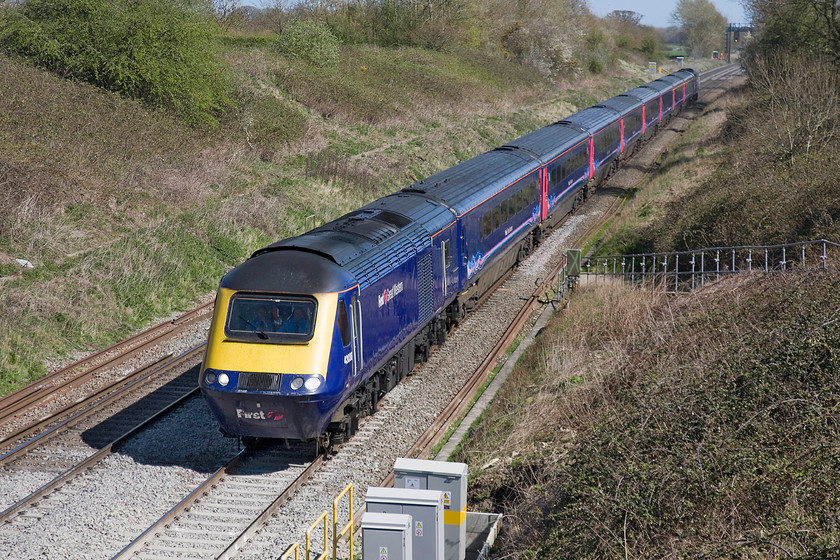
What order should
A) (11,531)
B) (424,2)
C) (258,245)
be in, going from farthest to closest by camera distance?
(424,2) < (258,245) < (11,531)

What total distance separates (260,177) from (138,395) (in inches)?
598

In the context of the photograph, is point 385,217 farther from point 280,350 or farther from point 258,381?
point 258,381

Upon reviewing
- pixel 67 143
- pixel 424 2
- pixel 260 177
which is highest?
pixel 424 2

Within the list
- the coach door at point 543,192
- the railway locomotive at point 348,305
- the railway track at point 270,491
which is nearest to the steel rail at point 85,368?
the railway track at point 270,491

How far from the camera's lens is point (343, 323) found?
11641 mm

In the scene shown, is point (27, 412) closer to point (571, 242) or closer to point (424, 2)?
point (571, 242)

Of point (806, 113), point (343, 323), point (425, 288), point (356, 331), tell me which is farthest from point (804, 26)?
point (343, 323)

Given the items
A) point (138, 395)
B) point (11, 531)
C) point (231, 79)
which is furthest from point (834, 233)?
point (231, 79)

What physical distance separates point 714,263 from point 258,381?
12.7 meters

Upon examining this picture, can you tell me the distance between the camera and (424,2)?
63438 millimetres

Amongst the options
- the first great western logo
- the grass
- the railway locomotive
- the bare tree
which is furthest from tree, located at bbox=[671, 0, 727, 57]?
the first great western logo

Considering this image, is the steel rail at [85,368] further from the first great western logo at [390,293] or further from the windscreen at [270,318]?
the first great western logo at [390,293]

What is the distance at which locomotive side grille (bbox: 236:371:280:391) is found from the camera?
11.1 meters

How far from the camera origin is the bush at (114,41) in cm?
2741
